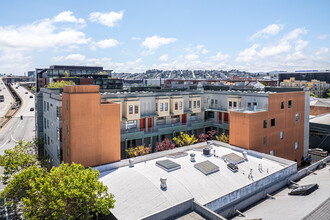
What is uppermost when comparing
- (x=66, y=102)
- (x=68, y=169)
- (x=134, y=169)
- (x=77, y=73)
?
(x=77, y=73)

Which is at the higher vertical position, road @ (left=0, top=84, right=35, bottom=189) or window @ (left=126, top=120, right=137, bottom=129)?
window @ (left=126, top=120, right=137, bottom=129)

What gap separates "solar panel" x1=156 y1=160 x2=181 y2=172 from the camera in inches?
1016

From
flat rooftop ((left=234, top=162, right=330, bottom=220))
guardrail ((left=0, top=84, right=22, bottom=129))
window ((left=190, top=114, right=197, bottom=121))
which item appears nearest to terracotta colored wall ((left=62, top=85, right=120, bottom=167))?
flat rooftop ((left=234, top=162, right=330, bottom=220))

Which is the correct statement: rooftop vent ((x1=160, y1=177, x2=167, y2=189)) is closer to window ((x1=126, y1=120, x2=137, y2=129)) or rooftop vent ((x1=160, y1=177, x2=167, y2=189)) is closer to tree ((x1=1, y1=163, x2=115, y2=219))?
tree ((x1=1, y1=163, x2=115, y2=219))

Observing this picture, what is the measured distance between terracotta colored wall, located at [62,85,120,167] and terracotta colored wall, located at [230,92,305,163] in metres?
16.8

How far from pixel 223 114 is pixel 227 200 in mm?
30253

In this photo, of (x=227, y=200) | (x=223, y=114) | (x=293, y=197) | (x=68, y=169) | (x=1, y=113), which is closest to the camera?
(x=68, y=169)

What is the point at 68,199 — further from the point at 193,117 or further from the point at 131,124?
the point at 193,117

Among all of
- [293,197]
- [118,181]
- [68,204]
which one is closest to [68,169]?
[68,204]

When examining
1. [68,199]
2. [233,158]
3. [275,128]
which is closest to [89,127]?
[68,199]

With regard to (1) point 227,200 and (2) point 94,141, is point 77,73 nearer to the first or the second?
(2) point 94,141

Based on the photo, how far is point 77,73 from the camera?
439 feet

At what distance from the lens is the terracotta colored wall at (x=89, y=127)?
27.3 meters

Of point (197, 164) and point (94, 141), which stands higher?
point (94, 141)
